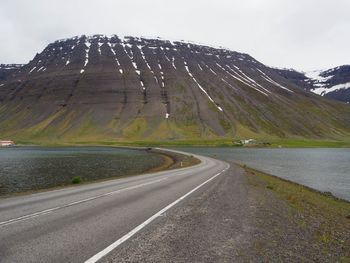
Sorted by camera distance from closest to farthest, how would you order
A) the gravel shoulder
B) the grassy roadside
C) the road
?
the road → the gravel shoulder → the grassy roadside

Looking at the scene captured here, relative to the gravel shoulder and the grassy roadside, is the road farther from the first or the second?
the grassy roadside

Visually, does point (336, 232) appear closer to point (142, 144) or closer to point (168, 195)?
point (168, 195)

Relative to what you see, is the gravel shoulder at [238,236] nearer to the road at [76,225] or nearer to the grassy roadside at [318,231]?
the grassy roadside at [318,231]

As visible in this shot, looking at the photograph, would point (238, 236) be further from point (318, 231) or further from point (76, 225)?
point (76, 225)

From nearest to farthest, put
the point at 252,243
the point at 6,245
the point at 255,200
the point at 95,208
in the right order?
1. the point at 6,245
2. the point at 252,243
3. the point at 95,208
4. the point at 255,200

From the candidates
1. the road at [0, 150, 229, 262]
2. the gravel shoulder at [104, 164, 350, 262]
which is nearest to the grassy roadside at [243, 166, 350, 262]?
the gravel shoulder at [104, 164, 350, 262]

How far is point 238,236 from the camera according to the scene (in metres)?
13.4

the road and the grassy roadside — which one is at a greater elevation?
the road

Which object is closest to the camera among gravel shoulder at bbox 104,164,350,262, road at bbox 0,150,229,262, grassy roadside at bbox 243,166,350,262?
road at bbox 0,150,229,262

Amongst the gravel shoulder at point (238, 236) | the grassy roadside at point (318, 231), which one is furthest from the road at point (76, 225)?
the grassy roadside at point (318, 231)

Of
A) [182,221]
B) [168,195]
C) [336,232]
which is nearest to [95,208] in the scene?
[182,221]

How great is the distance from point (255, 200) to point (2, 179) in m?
35.5

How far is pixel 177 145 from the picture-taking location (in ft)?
604

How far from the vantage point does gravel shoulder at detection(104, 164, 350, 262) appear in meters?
11.0
